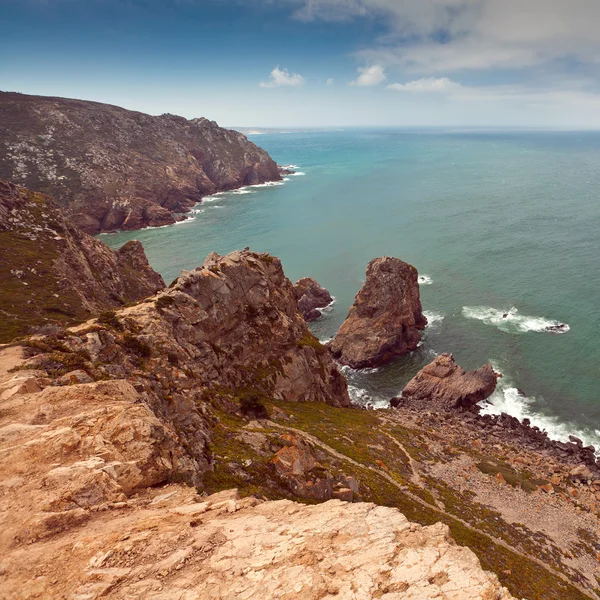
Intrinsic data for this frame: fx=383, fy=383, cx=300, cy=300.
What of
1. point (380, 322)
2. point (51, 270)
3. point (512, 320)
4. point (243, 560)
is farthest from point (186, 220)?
point (243, 560)

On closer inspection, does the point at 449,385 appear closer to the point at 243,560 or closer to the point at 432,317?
the point at 432,317

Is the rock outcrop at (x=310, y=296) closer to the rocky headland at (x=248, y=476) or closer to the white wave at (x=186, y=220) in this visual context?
the rocky headland at (x=248, y=476)

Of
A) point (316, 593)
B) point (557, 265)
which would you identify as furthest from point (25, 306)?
point (557, 265)

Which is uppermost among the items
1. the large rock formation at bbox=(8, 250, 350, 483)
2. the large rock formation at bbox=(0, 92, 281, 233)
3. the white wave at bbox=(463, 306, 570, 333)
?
the large rock formation at bbox=(0, 92, 281, 233)

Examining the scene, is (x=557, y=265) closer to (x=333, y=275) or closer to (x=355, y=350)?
(x=333, y=275)

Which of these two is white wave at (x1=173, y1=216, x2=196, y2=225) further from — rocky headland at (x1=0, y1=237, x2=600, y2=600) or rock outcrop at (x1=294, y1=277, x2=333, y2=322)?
rocky headland at (x1=0, y1=237, x2=600, y2=600)

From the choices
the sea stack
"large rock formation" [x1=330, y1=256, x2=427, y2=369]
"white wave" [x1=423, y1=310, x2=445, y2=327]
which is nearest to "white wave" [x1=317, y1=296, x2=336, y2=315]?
"large rock formation" [x1=330, y1=256, x2=427, y2=369]
